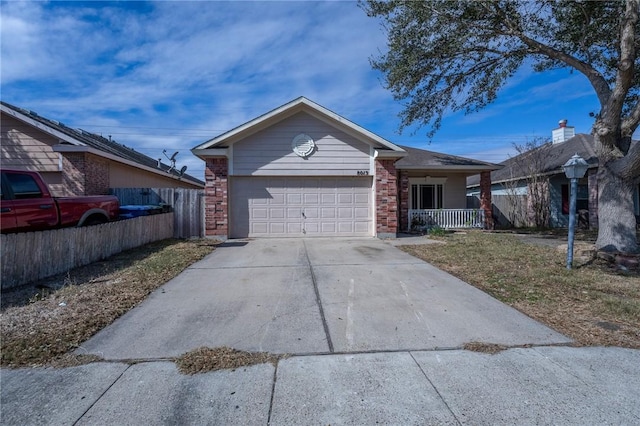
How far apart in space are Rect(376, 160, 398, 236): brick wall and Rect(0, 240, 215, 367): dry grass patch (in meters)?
6.90

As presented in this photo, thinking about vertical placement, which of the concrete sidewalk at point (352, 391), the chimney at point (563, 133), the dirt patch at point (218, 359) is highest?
the chimney at point (563, 133)

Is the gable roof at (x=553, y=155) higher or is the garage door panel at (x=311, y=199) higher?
the gable roof at (x=553, y=155)

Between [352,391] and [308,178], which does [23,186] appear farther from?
[308,178]

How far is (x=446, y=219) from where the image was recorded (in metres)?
15.8

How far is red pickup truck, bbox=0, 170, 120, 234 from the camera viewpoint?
6258mm

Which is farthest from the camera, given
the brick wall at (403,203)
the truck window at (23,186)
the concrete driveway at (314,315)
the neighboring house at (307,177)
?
the brick wall at (403,203)

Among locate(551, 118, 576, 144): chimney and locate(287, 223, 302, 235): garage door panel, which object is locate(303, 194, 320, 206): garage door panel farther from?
locate(551, 118, 576, 144): chimney

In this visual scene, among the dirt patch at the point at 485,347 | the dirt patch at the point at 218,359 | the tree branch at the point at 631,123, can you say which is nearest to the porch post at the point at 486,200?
the tree branch at the point at 631,123

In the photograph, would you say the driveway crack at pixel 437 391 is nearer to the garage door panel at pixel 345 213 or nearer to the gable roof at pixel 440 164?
the garage door panel at pixel 345 213

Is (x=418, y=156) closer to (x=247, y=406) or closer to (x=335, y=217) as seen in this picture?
(x=335, y=217)

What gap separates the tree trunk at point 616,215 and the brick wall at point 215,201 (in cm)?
1073

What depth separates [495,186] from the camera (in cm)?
2184

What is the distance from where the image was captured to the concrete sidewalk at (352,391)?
2.53 metres

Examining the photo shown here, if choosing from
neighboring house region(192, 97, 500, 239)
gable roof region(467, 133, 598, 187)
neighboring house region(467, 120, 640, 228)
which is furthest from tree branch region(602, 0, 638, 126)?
gable roof region(467, 133, 598, 187)
